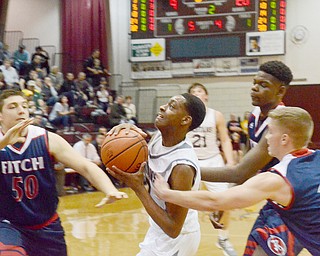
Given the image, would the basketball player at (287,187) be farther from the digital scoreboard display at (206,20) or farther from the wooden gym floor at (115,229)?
the digital scoreboard display at (206,20)

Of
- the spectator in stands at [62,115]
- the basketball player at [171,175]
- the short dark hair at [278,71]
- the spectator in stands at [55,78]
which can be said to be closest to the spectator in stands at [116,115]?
the spectator in stands at [62,115]

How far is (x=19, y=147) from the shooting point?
393 centimetres

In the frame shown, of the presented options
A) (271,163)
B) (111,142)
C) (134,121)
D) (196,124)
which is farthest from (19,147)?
(134,121)

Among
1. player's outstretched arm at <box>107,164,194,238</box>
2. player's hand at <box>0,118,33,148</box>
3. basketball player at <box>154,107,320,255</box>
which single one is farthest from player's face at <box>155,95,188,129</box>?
player's hand at <box>0,118,33,148</box>

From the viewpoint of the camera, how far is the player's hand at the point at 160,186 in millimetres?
3109

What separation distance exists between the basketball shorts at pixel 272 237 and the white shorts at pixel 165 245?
61cm

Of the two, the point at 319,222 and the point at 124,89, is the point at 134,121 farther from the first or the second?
the point at 319,222

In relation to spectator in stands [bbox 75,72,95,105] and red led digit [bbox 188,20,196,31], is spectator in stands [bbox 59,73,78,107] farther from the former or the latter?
red led digit [bbox 188,20,196,31]

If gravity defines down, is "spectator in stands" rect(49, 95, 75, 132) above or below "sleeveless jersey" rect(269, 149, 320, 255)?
below

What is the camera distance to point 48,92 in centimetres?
1484

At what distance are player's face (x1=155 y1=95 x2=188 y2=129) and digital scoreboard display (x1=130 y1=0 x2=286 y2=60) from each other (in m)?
12.3

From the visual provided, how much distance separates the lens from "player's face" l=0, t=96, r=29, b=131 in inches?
156

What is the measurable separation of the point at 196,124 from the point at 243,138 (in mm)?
12517

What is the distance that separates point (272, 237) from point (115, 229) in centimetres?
409
